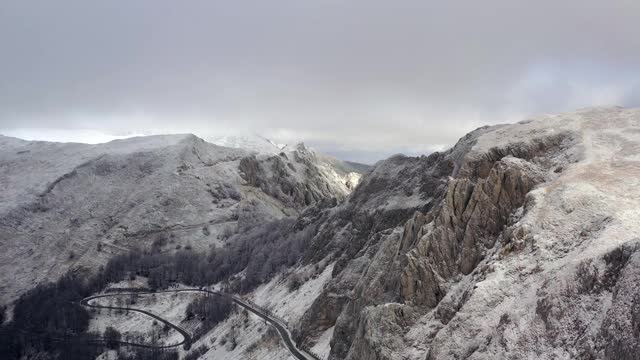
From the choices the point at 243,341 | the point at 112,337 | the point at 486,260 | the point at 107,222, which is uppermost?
the point at 486,260

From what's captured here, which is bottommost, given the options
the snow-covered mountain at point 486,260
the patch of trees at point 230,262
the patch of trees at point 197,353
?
the patch of trees at point 197,353

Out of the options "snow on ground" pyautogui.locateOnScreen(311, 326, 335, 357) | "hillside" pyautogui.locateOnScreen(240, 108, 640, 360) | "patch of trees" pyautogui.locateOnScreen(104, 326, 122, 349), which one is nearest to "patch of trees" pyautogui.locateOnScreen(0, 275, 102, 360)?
"patch of trees" pyautogui.locateOnScreen(104, 326, 122, 349)

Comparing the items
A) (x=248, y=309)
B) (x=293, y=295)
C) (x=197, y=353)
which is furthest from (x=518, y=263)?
(x=248, y=309)

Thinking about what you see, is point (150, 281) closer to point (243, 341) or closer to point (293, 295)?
point (293, 295)

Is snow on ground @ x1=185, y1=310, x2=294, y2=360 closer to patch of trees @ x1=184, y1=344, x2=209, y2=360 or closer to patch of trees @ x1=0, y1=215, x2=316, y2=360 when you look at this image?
patch of trees @ x1=184, y1=344, x2=209, y2=360

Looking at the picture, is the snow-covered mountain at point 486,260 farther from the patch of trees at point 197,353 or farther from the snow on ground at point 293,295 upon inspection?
the patch of trees at point 197,353

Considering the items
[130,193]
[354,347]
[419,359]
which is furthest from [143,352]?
[130,193]

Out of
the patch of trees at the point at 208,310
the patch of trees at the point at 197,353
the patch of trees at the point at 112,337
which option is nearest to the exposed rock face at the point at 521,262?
the patch of trees at the point at 197,353
